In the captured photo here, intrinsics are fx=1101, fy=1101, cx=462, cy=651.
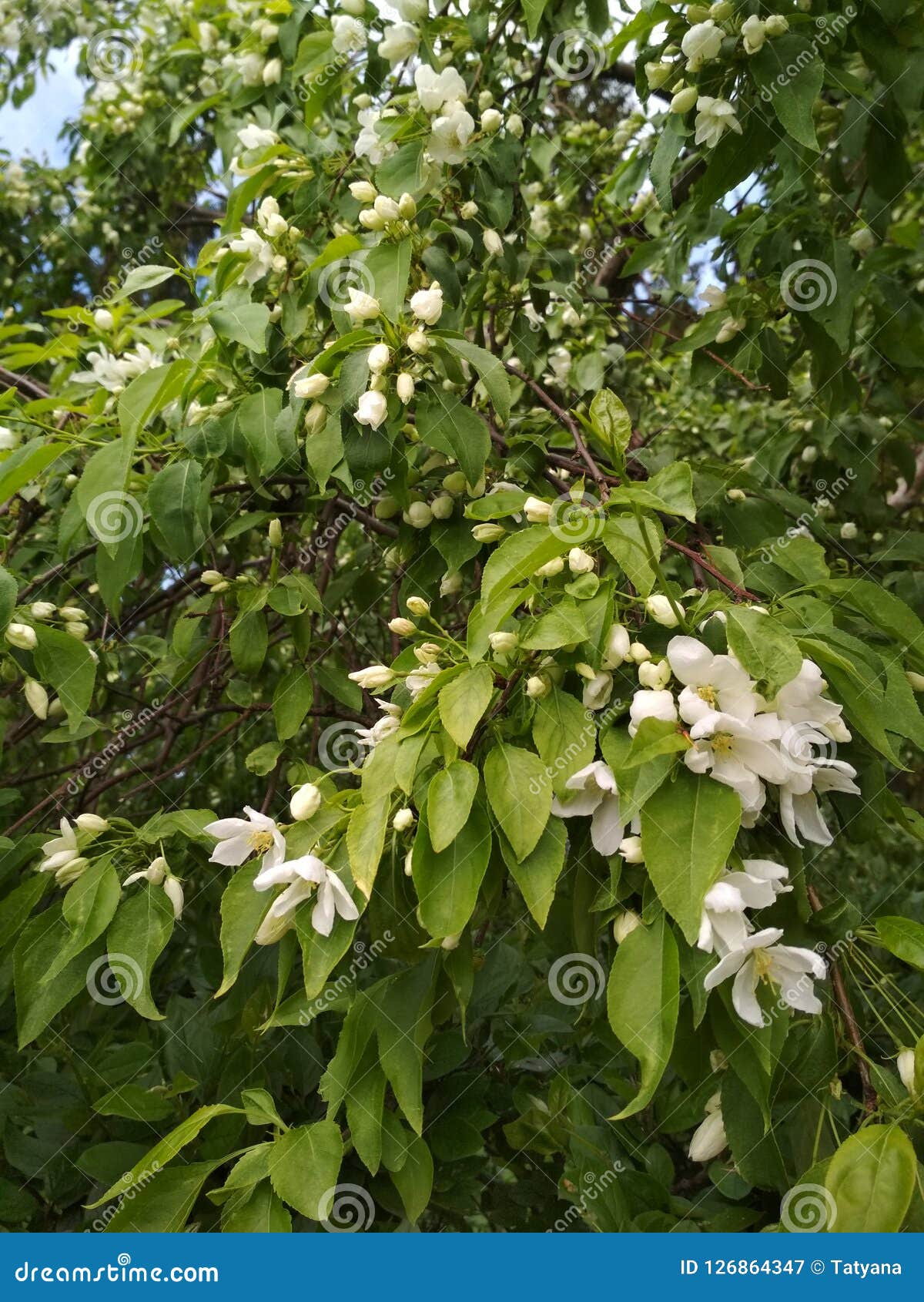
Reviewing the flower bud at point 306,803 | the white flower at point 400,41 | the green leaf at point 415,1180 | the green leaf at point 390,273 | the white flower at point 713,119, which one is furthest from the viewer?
the white flower at point 400,41

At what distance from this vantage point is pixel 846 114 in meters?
2.18

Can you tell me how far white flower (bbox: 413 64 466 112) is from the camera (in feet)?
5.32

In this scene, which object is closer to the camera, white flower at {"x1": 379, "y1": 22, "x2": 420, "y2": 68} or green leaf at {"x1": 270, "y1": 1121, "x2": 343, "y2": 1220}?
green leaf at {"x1": 270, "y1": 1121, "x2": 343, "y2": 1220}

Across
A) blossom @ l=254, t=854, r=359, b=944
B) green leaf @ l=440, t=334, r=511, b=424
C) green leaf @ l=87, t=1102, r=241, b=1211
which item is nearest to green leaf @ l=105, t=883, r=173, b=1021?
green leaf @ l=87, t=1102, r=241, b=1211

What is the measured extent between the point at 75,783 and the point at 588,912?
973 mm

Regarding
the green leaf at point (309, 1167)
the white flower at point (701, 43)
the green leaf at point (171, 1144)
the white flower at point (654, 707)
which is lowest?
the green leaf at point (171, 1144)

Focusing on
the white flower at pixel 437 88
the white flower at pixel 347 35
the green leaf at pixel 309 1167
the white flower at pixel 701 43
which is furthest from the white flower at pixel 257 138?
the green leaf at pixel 309 1167

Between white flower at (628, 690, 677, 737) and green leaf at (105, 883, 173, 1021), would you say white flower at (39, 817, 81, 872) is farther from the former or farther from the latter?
white flower at (628, 690, 677, 737)

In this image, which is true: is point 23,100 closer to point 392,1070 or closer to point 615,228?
point 615,228

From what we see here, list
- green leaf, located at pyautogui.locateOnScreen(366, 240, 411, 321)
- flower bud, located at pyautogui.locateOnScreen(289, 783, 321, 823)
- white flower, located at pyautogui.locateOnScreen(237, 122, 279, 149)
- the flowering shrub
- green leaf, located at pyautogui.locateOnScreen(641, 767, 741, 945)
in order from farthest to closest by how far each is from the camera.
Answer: white flower, located at pyautogui.locateOnScreen(237, 122, 279, 149)
green leaf, located at pyautogui.locateOnScreen(366, 240, 411, 321)
flower bud, located at pyautogui.locateOnScreen(289, 783, 321, 823)
the flowering shrub
green leaf, located at pyautogui.locateOnScreen(641, 767, 741, 945)

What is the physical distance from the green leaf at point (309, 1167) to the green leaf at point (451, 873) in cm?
34

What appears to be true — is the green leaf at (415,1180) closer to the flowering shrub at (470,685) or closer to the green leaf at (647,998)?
the flowering shrub at (470,685)

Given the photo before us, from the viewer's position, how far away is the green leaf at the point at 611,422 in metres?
1.29

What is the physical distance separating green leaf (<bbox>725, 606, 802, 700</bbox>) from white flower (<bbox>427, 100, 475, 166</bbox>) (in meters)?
0.96
